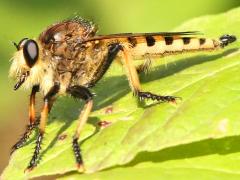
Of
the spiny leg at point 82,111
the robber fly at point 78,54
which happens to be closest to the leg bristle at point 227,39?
the robber fly at point 78,54

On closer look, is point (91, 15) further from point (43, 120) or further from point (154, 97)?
point (154, 97)

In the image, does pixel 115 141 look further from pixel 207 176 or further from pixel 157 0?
pixel 157 0

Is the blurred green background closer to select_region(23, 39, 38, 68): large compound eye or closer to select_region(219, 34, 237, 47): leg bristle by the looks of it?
select_region(219, 34, 237, 47): leg bristle

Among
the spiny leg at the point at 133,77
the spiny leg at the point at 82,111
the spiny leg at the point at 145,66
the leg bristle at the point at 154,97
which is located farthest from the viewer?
the spiny leg at the point at 145,66

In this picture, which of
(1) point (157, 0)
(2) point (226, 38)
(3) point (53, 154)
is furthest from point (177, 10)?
(3) point (53, 154)

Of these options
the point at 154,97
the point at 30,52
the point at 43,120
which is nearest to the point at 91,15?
the point at 30,52

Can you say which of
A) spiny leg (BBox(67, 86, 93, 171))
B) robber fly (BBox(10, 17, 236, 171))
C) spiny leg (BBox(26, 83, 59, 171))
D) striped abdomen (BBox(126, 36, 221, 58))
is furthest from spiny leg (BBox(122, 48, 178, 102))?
spiny leg (BBox(26, 83, 59, 171))

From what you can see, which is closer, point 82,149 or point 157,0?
point 82,149

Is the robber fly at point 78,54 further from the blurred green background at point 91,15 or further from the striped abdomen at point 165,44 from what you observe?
the blurred green background at point 91,15
